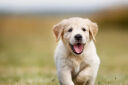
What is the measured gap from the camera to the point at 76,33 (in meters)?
6.95

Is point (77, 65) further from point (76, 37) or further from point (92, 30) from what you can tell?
point (92, 30)

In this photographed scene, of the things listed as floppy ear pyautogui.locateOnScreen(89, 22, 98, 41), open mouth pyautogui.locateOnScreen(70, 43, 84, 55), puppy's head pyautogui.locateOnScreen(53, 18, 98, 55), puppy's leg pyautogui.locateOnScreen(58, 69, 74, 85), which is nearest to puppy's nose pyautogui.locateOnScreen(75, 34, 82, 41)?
puppy's head pyautogui.locateOnScreen(53, 18, 98, 55)

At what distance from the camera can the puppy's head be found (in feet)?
22.8

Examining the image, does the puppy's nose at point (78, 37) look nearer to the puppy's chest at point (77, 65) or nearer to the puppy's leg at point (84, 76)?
the puppy's chest at point (77, 65)

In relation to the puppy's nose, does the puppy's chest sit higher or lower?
lower

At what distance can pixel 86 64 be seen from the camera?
7.19 metres

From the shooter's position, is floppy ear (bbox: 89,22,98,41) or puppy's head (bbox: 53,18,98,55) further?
floppy ear (bbox: 89,22,98,41)

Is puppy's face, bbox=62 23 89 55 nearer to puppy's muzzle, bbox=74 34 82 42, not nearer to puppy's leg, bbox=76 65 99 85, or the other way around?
puppy's muzzle, bbox=74 34 82 42

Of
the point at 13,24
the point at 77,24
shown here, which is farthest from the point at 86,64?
the point at 13,24

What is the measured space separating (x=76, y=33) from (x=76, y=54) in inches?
13.7

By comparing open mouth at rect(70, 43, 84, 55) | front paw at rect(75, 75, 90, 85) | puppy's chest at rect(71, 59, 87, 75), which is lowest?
front paw at rect(75, 75, 90, 85)

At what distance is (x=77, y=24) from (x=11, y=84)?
196 cm

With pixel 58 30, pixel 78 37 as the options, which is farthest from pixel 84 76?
pixel 58 30

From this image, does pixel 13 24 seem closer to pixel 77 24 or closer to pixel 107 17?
pixel 107 17
